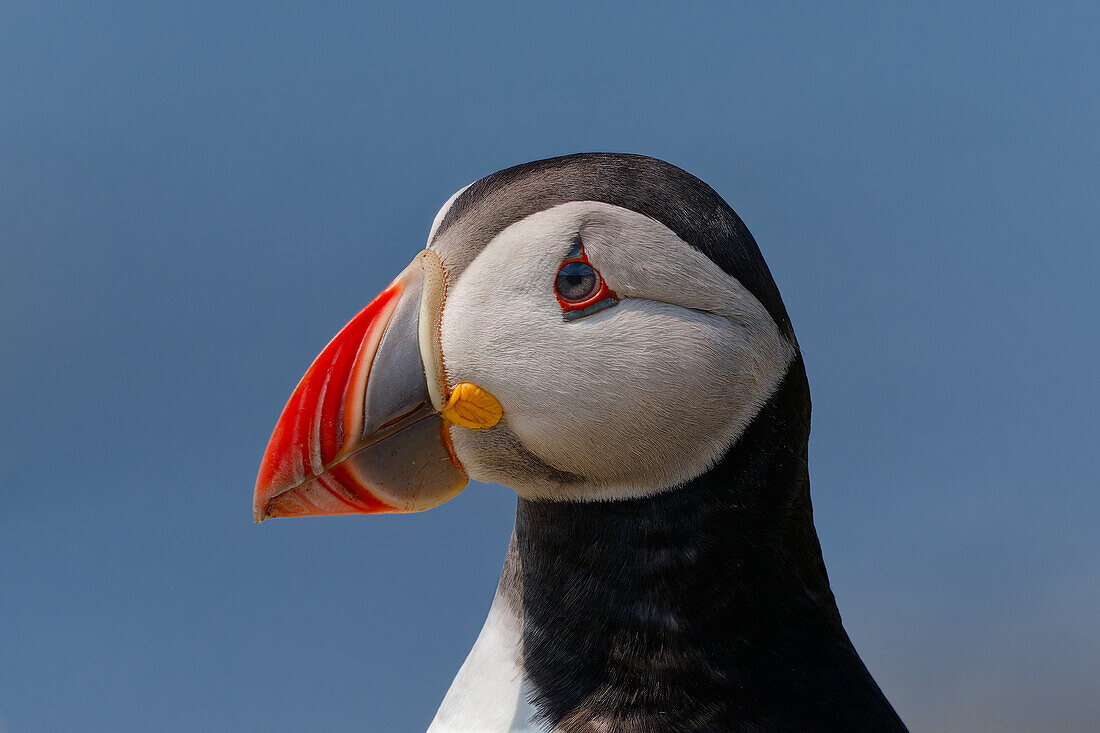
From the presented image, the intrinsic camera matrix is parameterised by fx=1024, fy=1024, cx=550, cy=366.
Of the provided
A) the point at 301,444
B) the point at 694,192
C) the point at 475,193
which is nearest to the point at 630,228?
the point at 694,192

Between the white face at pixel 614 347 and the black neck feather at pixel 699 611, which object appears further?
the black neck feather at pixel 699 611

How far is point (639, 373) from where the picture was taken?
5.67 feet

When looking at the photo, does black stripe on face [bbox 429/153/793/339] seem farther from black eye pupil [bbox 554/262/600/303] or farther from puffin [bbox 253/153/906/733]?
black eye pupil [bbox 554/262/600/303]

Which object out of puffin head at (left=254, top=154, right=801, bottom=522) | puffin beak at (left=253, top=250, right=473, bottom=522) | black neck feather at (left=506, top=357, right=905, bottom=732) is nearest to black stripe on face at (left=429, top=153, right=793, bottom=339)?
puffin head at (left=254, top=154, right=801, bottom=522)

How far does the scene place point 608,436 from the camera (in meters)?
1.78

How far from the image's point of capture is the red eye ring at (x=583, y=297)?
1.74 meters

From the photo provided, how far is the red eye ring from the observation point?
1739 mm

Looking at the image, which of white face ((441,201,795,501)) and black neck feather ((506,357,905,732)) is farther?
black neck feather ((506,357,905,732))

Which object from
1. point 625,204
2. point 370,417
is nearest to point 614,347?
point 625,204

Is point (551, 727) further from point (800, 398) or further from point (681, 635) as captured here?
point (800, 398)

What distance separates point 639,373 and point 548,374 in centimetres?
15

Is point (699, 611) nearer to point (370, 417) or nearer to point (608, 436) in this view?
point (608, 436)

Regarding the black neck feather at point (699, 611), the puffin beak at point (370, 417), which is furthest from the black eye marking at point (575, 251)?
the black neck feather at point (699, 611)

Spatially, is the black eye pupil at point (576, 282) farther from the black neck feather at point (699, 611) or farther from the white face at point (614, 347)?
the black neck feather at point (699, 611)
